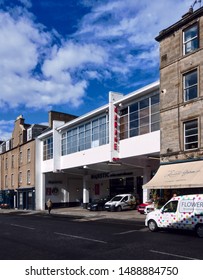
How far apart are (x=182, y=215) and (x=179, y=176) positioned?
7.93 metres

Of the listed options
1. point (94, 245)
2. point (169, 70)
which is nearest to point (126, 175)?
point (169, 70)

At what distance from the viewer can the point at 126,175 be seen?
42.2 m

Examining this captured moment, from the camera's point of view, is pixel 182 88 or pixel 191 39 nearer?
pixel 191 39

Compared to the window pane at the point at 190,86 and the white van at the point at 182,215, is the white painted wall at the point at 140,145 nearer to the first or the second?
the window pane at the point at 190,86

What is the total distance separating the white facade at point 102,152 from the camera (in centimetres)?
3094

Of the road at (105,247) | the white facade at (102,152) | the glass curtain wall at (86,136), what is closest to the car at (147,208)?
the white facade at (102,152)

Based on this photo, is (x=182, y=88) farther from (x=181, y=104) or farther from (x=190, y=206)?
(x=190, y=206)

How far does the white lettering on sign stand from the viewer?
15706 millimetres

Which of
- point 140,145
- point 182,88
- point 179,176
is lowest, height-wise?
point 179,176

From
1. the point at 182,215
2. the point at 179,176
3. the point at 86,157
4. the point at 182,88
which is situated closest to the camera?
the point at 182,215

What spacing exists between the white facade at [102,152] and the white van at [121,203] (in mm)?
1466

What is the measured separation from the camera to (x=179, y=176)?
24094 mm

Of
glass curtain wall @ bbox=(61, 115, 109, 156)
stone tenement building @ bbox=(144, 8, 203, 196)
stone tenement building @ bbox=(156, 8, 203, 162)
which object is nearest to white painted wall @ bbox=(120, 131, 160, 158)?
stone tenement building @ bbox=(144, 8, 203, 196)

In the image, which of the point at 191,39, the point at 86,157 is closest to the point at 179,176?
the point at 191,39
